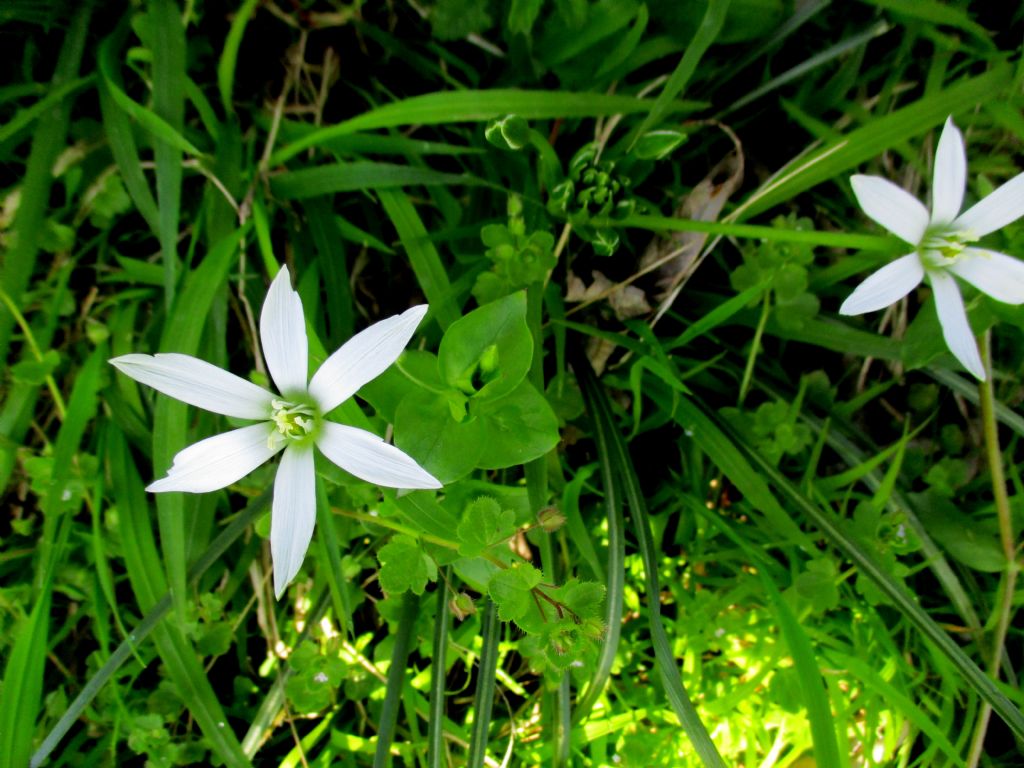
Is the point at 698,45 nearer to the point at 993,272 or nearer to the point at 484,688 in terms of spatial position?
the point at 993,272

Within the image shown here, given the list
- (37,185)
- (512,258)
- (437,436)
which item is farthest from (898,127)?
(37,185)

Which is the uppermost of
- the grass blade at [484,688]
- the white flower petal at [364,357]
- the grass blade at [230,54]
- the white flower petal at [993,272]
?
the grass blade at [230,54]

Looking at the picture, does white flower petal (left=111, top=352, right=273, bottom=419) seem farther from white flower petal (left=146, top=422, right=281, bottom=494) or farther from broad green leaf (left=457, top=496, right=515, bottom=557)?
broad green leaf (left=457, top=496, right=515, bottom=557)

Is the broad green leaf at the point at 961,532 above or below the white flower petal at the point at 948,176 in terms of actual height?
below

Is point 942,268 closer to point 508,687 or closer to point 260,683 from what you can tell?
point 508,687

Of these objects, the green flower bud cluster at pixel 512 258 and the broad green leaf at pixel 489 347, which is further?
the green flower bud cluster at pixel 512 258

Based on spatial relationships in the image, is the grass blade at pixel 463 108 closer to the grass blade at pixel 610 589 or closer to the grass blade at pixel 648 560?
the grass blade at pixel 648 560

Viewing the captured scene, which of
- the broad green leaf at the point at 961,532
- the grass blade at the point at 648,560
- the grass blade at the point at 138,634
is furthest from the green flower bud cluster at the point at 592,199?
the broad green leaf at the point at 961,532
